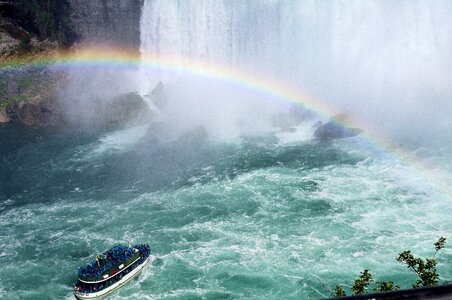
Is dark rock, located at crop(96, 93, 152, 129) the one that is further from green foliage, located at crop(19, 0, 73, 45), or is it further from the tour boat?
the tour boat

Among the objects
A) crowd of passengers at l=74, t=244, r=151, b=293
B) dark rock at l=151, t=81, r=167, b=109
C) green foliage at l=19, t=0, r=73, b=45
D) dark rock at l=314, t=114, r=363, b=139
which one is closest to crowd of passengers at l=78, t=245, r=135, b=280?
crowd of passengers at l=74, t=244, r=151, b=293

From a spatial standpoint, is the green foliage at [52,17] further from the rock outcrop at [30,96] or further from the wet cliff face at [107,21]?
the rock outcrop at [30,96]

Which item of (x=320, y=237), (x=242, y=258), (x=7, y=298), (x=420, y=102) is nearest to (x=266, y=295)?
(x=242, y=258)

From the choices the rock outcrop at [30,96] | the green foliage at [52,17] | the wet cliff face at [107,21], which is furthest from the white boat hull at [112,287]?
the green foliage at [52,17]

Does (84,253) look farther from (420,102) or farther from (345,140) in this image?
(420,102)

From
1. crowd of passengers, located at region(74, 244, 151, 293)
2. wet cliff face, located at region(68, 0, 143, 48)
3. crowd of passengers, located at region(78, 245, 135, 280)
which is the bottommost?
crowd of passengers, located at region(74, 244, 151, 293)

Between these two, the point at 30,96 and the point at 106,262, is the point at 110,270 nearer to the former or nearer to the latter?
the point at 106,262
